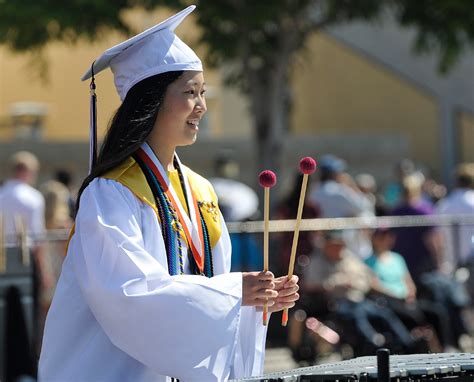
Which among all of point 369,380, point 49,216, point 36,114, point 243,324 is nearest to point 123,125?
point 243,324

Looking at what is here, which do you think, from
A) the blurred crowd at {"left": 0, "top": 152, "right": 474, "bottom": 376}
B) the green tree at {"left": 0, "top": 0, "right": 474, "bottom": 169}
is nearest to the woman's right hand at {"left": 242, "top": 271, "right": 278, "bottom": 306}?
the blurred crowd at {"left": 0, "top": 152, "right": 474, "bottom": 376}

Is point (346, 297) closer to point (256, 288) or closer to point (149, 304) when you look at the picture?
point (256, 288)

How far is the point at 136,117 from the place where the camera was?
4.09 meters

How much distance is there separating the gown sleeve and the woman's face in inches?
15.8

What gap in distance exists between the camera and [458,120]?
2655 cm

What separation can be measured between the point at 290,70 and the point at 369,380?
16.1 metres

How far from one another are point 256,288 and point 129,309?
0.45 metres

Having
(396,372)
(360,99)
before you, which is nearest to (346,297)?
(396,372)

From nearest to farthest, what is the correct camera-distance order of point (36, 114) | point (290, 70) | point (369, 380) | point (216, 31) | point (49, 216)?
point (369, 380)
point (49, 216)
point (216, 31)
point (290, 70)
point (36, 114)

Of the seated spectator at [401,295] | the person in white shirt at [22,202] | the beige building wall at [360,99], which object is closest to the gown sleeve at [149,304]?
the seated spectator at [401,295]

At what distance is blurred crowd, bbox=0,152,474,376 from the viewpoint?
971cm

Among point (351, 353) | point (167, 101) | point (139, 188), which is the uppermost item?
point (167, 101)

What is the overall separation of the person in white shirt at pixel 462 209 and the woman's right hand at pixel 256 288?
7075 mm

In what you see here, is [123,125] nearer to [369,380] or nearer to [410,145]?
[369,380]
